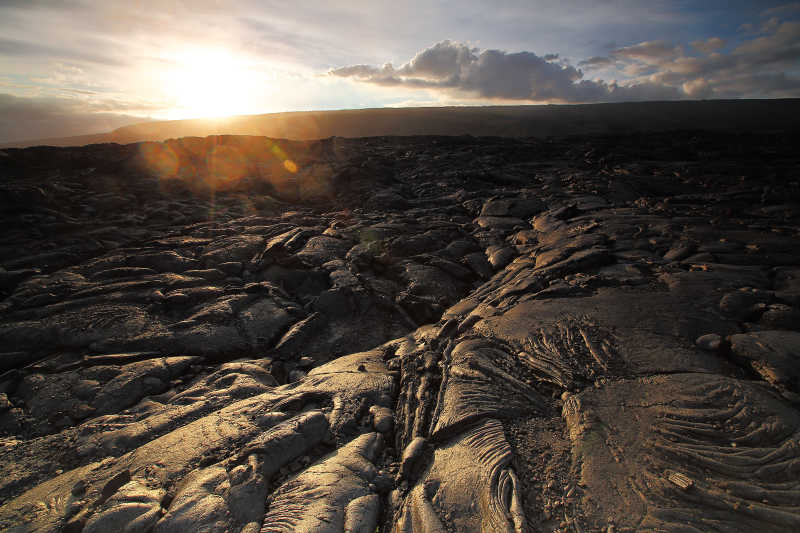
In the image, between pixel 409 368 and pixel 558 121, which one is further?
pixel 558 121

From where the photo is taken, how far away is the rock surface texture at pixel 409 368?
2281 millimetres

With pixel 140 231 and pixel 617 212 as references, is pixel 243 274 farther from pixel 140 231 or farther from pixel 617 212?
pixel 617 212

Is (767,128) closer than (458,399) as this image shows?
No

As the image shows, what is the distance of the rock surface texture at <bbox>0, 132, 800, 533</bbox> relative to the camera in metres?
2.28

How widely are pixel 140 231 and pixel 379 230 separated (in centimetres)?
600

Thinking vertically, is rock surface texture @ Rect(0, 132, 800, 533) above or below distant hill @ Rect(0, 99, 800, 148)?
below

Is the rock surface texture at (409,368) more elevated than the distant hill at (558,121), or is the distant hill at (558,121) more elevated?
the distant hill at (558,121)

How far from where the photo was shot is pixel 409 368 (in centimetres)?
393

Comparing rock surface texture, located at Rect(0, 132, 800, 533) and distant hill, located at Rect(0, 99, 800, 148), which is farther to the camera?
distant hill, located at Rect(0, 99, 800, 148)

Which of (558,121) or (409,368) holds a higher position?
(558,121)

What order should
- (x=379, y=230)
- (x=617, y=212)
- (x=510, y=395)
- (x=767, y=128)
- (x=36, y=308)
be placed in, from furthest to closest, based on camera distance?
1. (x=767, y=128)
2. (x=379, y=230)
3. (x=617, y=212)
4. (x=36, y=308)
5. (x=510, y=395)

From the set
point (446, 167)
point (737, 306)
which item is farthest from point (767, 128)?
point (737, 306)

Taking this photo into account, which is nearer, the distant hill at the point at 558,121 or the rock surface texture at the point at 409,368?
the rock surface texture at the point at 409,368

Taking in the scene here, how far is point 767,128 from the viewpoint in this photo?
2544 cm
